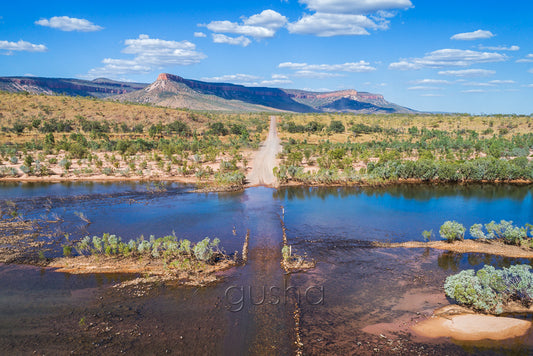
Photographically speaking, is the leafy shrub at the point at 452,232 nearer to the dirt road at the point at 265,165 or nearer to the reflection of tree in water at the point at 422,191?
the reflection of tree in water at the point at 422,191

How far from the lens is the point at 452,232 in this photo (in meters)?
22.2

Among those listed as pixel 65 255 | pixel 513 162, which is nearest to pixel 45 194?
pixel 65 255

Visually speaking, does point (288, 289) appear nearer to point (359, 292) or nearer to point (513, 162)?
point (359, 292)

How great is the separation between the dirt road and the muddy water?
35.7 ft

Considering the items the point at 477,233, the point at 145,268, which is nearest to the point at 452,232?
the point at 477,233

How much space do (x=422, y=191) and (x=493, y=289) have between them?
2253cm

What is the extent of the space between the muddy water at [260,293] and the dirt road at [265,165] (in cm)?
1089

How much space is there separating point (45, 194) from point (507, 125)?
3750 inches

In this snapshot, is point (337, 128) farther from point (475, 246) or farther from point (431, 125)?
point (475, 246)

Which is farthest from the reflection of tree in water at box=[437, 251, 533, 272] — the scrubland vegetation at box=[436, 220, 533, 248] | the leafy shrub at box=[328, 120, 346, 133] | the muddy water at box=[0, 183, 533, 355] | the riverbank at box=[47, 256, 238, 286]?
the leafy shrub at box=[328, 120, 346, 133]

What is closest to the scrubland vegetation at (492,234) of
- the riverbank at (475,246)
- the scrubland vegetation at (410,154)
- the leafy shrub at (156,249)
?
the riverbank at (475,246)

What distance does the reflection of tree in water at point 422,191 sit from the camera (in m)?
35.0

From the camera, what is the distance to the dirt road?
4100 cm

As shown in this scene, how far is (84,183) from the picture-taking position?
133ft
